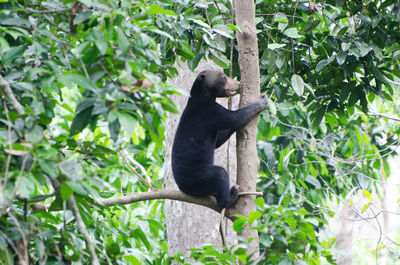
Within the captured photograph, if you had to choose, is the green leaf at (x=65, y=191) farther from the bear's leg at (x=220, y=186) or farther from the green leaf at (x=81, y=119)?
the bear's leg at (x=220, y=186)

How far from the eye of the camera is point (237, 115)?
3578mm

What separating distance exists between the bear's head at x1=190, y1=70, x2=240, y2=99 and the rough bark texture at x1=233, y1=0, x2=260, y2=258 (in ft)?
2.45

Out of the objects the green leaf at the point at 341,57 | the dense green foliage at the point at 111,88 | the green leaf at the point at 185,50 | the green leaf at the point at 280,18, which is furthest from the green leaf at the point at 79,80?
the green leaf at the point at 341,57

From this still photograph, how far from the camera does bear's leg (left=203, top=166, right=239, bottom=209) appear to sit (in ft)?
11.8

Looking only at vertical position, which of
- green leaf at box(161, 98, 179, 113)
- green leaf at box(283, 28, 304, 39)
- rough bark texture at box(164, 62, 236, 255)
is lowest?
rough bark texture at box(164, 62, 236, 255)

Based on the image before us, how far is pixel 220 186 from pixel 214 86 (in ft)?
3.46

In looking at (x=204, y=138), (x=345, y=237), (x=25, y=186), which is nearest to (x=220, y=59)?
(x=204, y=138)

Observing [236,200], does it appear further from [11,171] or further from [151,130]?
[11,171]

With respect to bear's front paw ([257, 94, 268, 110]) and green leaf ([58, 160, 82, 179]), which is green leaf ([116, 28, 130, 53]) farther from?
bear's front paw ([257, 94, 268, 110])

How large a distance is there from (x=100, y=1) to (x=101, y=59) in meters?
0.29

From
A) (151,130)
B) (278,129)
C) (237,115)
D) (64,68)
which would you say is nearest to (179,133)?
(237,115)

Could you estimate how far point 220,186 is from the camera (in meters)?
3.90

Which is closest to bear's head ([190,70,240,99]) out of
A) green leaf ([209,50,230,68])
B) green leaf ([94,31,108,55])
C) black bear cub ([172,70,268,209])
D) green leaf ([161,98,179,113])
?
black bear cub ([172,70,268,209])

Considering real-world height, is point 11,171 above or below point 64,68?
below
